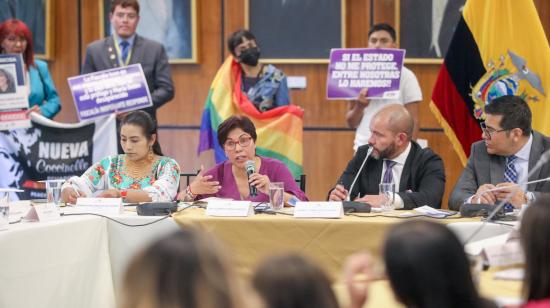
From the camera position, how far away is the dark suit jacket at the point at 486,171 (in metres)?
4.76

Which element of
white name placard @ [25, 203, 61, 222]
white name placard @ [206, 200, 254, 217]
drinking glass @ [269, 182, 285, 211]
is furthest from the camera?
drinking glass @ [269, 182, 285, 211]

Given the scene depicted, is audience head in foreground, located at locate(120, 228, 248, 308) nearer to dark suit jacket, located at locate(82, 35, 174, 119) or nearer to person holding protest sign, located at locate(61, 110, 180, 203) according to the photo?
person holding protest sign, located at locate(61, 110, 180, 203)

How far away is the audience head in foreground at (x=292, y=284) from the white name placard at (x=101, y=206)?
2.86 metres

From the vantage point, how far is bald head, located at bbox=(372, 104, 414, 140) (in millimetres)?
5109

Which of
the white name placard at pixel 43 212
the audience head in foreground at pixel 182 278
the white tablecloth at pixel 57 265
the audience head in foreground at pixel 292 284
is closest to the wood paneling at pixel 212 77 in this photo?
the white tablecloth at pixel 57 265

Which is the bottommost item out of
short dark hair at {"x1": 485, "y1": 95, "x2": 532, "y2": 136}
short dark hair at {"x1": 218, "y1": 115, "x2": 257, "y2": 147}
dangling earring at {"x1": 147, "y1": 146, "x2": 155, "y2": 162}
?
dangling earring at {"x1": 147, "y1": 146, "x2": 155, "y2": 162}

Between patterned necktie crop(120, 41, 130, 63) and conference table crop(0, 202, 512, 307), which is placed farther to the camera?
patterned necktie crop(120, 41, 130, 63)

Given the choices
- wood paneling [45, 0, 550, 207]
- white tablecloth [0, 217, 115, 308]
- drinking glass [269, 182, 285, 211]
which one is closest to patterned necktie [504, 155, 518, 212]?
drinking glass [269, 182, 285, 211]

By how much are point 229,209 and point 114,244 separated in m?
0.59

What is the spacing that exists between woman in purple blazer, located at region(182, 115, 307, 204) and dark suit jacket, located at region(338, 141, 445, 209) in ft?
1.24

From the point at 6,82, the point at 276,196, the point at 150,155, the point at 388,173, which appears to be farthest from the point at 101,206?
the point at 6,82

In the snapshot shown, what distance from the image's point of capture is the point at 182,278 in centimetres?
165

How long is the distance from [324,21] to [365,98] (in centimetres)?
219

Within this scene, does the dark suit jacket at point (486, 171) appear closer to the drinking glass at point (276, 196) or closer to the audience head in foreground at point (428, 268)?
the drinking glass at point (276, 196)
